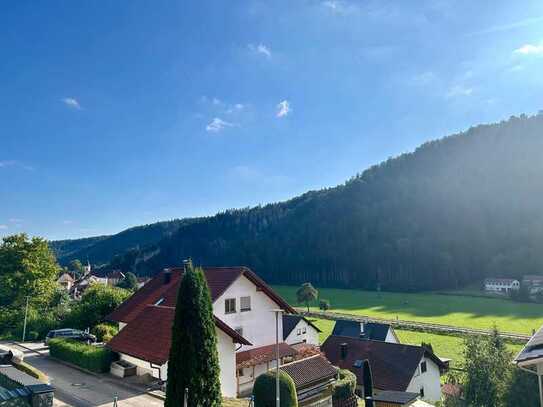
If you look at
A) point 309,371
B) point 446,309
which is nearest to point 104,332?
point 309,371

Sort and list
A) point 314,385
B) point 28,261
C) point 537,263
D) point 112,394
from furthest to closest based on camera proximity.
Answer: point 537,263 → point 28,261 → point 314,385 → point 112,394

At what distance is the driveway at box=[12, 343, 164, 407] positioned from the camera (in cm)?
1814

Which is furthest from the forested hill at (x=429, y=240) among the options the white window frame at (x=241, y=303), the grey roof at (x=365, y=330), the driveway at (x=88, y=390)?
the driveway at (x=88, y=390)

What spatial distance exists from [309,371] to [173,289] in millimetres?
11497

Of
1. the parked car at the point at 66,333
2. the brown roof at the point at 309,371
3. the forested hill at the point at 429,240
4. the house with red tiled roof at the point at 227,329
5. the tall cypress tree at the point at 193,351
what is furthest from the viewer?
the forested hill at the point at 429,240

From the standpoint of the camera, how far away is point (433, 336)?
65188mm

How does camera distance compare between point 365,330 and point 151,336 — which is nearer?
point 151,336

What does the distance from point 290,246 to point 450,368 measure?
469 feet

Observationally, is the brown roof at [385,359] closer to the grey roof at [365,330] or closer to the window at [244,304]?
the grey roof at [365,330]

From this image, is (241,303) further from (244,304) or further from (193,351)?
(193,351)

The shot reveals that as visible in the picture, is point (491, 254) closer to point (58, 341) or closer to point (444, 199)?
point (444, 199)

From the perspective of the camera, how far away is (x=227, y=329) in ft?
69.2

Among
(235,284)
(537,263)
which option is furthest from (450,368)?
(537,263)

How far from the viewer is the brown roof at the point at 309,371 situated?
20.2 meters
